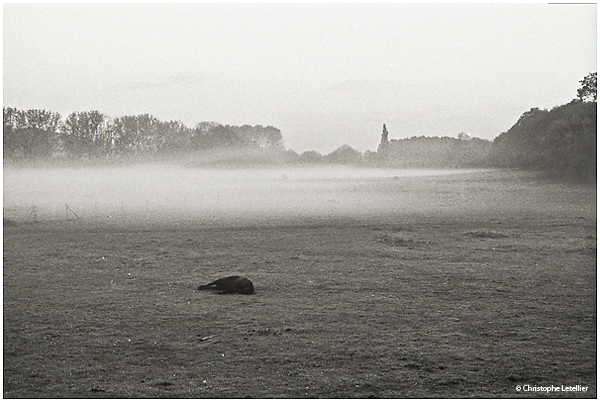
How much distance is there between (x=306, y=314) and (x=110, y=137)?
11571 mm

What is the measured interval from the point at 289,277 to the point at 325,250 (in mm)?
2286

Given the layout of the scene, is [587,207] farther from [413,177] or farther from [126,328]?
[126,328]

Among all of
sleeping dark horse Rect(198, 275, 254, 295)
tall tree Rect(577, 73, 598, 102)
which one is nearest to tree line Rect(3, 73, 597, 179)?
tall tree Rect(577, 73, 598, 102)

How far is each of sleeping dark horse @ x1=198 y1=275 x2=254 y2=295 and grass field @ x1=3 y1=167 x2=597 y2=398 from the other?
231 mm

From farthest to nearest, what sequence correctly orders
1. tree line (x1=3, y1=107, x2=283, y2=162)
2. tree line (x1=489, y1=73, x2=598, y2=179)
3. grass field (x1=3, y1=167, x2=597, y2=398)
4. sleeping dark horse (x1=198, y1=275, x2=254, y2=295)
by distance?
tree line (x1=3, y1=107, x2=283, y2=162), tree line (x1=489, y1=73, x2=598, y2=179), sleeping dark horse (x1=198, y1=275, x2=254, y2=295), grass field (x1=3, y1=167, x2=597, y2=398)

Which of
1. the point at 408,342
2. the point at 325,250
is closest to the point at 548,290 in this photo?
the point at 408,342

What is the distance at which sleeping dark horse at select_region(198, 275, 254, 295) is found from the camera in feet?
19.6

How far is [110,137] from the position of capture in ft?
48.7

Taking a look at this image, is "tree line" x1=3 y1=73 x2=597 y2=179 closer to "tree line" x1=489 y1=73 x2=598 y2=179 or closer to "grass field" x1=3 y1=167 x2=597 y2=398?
"tree line" x1=489 y1=73 x2=598 y2=179

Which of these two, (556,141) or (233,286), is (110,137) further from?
(556,141)

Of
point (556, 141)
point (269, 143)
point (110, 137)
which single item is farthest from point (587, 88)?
point (110, 137)

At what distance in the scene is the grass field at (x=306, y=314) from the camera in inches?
139

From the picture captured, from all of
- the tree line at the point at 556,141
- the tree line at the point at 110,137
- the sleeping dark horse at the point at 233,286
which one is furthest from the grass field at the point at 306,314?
the tree line at the point at 110,137

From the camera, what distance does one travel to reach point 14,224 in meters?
13.4
